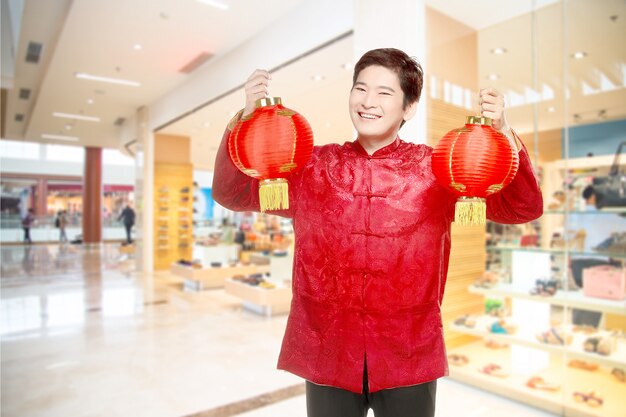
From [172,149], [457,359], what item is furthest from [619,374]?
[172,149]

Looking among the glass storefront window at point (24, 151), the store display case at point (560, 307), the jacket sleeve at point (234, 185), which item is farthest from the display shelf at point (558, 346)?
the glass storefront window at point (24, 151)

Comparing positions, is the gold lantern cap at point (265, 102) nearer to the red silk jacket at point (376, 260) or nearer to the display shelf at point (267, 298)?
the red silk jacket at point (376, 260)

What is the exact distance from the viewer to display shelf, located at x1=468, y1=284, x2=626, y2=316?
2840mm

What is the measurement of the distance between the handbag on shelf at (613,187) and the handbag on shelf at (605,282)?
0.43m

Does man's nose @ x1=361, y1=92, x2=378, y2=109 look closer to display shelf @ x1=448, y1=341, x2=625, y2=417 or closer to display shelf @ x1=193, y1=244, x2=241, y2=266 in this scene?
display shelf @ x1=448, y1=341, x2=625, y2=417

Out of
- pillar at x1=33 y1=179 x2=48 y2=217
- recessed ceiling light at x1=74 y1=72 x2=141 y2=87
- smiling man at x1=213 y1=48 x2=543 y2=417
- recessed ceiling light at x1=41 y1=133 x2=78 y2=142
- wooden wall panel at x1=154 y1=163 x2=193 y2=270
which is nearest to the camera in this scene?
smiling man at x1=213 y1=48 x2=543 y2=417

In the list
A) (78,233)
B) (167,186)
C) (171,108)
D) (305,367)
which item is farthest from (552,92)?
(78,233)

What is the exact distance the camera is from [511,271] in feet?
11.4

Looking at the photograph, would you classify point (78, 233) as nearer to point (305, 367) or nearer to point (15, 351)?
point (15, 351)

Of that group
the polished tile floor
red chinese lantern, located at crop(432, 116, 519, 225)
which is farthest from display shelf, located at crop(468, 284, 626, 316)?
red chinese lantern, located at crop(432, 116, 519, 225)

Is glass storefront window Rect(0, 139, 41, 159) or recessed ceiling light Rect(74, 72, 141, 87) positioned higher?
glass storefront window Rect(0, 139, 41, 159)

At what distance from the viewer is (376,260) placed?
1.09 meters

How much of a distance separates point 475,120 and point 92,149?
824 inches

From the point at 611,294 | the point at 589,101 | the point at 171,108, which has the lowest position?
the point at 611,294
